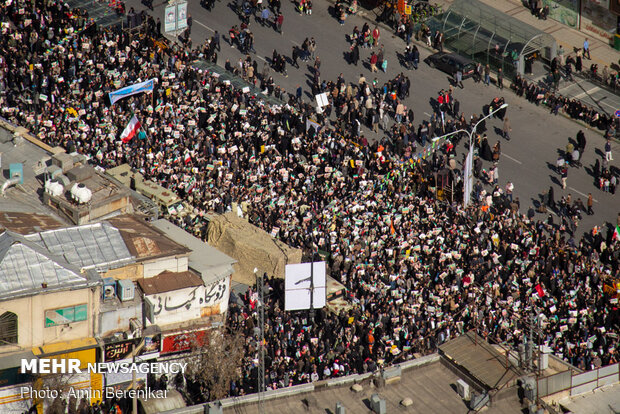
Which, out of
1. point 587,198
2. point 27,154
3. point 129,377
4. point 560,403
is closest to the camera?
point 560,403

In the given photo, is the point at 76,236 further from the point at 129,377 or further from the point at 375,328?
the point at 375,328

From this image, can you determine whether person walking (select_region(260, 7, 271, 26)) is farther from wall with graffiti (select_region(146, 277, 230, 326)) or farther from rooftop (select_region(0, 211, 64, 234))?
wall with graffiti (select_region(146, 277, 230, 326))

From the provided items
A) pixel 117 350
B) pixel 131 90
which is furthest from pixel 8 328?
pixel 131 90

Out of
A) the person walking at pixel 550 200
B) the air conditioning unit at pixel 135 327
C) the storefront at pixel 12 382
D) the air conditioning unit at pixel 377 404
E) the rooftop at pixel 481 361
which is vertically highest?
the rooftop at pixel 481 361

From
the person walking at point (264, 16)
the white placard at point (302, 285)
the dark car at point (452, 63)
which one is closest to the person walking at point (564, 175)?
the dark car at point (452, 63)

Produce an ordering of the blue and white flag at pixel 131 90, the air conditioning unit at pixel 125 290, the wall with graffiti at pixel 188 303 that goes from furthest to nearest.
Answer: the blue and white flag at pixel 131 90 < the wall with graffiti at pixel 188 303 < the air conditioning unit at pixel 125 290

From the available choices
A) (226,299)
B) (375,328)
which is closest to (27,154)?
(226,299)

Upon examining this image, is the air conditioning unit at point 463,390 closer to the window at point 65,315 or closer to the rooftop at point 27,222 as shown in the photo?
the window at point 65,315
